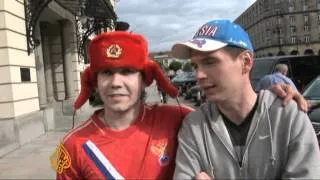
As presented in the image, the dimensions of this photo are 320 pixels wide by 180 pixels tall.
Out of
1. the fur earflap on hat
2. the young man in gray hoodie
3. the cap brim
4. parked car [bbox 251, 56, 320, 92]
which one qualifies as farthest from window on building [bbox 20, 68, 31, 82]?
the young man in gray hoodie

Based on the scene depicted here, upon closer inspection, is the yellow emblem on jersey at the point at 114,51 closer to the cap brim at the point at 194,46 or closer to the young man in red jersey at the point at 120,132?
the young man in red jersey at the point at 120,132

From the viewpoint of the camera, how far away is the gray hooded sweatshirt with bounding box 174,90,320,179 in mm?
2578

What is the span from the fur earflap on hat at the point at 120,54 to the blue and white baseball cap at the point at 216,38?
241mm

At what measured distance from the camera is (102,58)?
2.93m

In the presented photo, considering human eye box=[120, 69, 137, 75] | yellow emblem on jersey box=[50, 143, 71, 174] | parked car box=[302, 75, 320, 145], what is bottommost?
parked car box=[302, 75, 320, 145]

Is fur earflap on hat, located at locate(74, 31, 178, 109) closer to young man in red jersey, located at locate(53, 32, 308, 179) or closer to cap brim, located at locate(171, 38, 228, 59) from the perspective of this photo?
young man in red jersey, located at locate(53, 32, 308, 179)

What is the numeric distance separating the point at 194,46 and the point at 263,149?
0.54m

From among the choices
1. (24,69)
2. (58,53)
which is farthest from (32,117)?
(58,53)

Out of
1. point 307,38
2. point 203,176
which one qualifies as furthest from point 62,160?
point 307,38

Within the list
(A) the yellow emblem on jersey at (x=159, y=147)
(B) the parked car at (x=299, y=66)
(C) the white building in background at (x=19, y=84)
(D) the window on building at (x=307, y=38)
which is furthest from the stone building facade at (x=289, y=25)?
(A) the yellow emblem on jersey at (x=159, y=147)

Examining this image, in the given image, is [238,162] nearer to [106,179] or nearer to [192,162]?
[192,162]

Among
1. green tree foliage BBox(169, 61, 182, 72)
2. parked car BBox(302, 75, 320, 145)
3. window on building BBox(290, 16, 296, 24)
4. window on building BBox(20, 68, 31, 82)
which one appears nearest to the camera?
parked car BBox(302, 75, 320, 145)

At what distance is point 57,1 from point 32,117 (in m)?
6.69

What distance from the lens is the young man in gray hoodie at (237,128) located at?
8.54 ft
